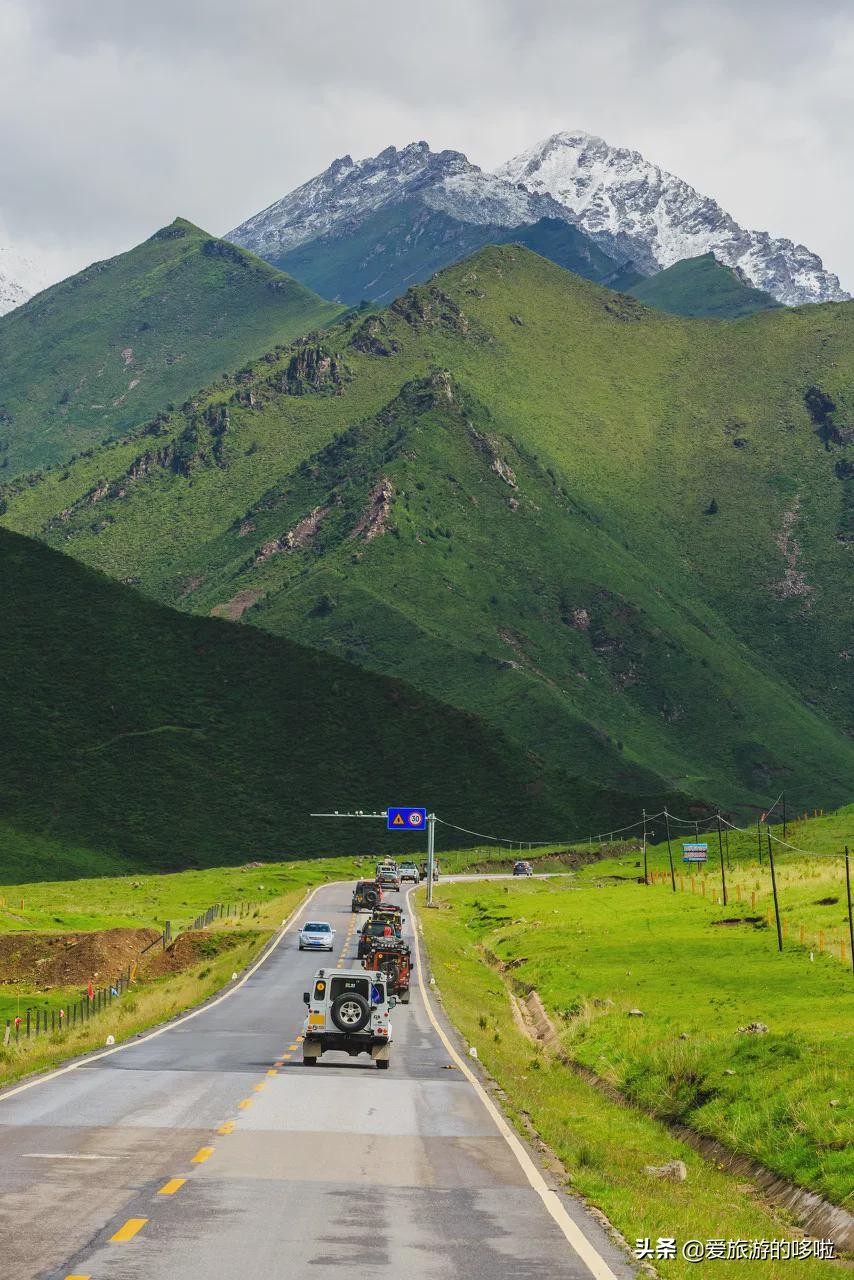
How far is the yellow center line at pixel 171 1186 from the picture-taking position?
19.2 metres

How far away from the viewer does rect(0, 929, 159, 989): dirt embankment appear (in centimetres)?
8156

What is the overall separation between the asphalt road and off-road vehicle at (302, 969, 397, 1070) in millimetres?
1180

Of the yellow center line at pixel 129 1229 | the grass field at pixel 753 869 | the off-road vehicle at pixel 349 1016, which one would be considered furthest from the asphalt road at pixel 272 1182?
the grass field at pixel 753 869

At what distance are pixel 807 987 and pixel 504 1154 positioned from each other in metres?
26.9

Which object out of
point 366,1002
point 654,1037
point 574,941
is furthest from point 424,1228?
point 574,941

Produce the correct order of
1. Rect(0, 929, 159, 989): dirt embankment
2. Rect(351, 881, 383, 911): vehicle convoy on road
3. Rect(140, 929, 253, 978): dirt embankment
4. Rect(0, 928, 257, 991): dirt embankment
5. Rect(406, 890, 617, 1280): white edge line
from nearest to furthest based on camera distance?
Rect(406, 890, 617, 1280): white edge line
Rect(0, 929, 159, 989): dirt embankment
Rect(0, 928, 257, 991): dirt embankment
Rect(140, 929, 253, 978): dirt embankment
Rect(351, 881, 383, 911): vehicle convoy on road

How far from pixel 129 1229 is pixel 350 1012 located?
21.4 metres

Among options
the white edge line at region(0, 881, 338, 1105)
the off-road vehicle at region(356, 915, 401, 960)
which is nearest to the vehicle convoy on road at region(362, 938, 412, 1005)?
the off-road vehicle at region(356, 915, 401, 960)

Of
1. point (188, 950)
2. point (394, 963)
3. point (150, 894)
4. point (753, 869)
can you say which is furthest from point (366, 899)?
point (394, 963)

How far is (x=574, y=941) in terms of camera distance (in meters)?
77.9

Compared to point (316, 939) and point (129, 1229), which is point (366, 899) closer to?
point (316, 939)

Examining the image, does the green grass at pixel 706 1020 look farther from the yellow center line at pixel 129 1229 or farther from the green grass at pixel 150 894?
the green grass at pixel 150 894

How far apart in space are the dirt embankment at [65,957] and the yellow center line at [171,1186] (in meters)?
61.7

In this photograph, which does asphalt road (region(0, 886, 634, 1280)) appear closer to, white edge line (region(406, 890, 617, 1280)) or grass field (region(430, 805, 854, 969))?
white edge line (region(406, 890, 617, 1280))
